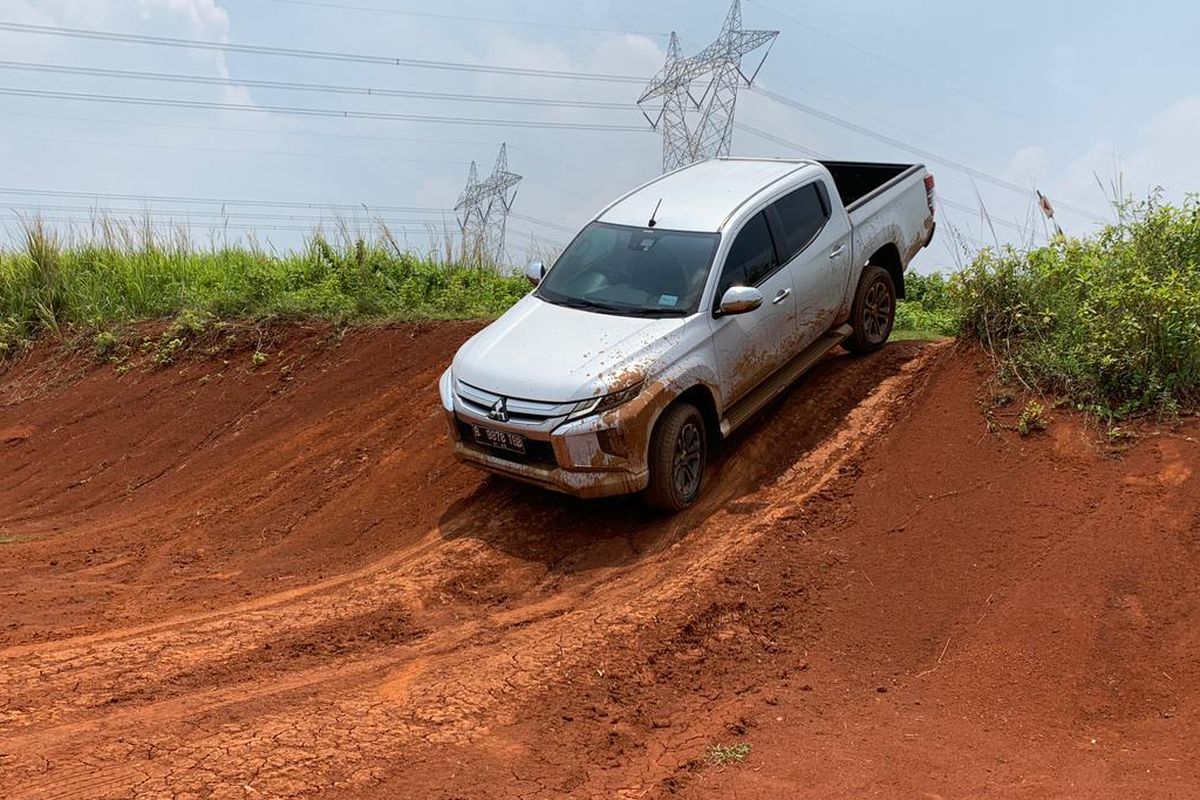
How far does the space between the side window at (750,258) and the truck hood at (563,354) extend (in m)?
0.65

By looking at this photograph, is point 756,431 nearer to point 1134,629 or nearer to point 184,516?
point 1134,629

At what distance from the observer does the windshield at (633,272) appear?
25.1 ft

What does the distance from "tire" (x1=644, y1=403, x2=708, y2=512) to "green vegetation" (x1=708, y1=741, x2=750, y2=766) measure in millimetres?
2455

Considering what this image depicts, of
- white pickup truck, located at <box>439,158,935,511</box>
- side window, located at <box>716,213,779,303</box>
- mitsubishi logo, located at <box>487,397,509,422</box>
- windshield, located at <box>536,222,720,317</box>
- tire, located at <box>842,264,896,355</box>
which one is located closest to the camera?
white pickup truck, located at <box>439,158,935,511</box>

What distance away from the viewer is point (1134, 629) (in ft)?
18.8

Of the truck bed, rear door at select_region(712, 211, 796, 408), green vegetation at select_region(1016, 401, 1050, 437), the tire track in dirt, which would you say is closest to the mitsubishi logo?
the tire track in dirt

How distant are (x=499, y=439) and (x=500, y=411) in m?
0.22

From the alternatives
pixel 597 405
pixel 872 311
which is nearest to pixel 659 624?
pixel 597 405

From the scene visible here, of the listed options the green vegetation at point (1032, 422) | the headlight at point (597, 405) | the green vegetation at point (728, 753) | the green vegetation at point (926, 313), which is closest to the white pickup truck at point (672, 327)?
the headlight at point (597, 405)

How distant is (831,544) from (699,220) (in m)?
2.83

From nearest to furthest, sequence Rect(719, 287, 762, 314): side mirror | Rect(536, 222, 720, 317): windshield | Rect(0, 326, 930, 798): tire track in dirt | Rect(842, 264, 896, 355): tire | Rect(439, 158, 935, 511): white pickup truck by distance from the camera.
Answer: Rect(0, 326, 930, 798): tire track in dirt, Rect(439, 158, 935, 511): white pickup truck, Rect(719, 287, 762, 314): side mirror, Rect(536, 222, 720, 317): windshield, Rect(842, 264, 896, 355): tire

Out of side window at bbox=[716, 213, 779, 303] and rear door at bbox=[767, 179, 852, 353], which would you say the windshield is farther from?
rear door at bbox=[767, 179, 852, 353]

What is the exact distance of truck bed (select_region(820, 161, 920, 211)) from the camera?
34.3 feet

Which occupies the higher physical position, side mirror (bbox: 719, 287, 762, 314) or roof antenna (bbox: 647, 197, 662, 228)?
roof antenna (bbox: 647, 197, 662, 228)
